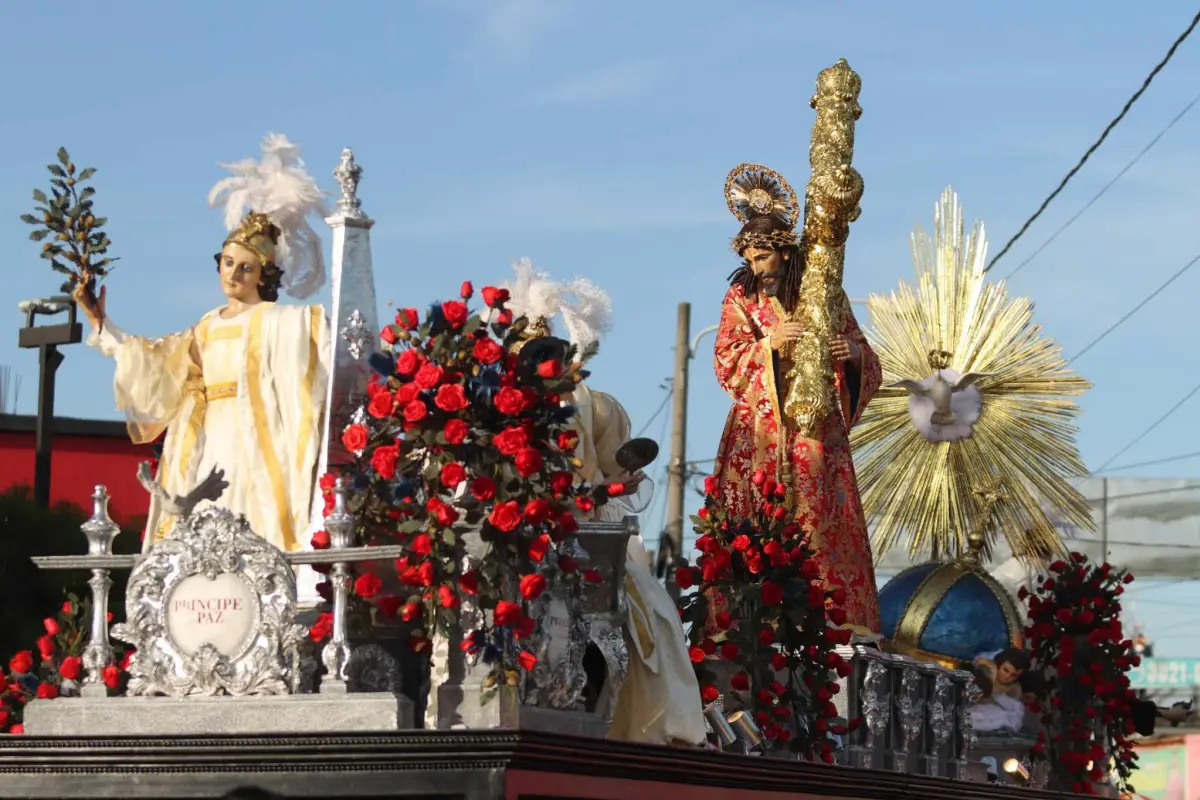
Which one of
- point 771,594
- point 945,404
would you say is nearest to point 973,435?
point 945,404

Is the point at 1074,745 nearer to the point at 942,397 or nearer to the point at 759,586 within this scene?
the point at 942,397

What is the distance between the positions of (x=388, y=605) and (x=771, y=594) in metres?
3.62

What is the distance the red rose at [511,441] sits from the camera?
639cm

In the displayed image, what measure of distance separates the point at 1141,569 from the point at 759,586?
27290 mm

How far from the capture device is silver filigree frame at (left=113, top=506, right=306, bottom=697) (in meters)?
6.22

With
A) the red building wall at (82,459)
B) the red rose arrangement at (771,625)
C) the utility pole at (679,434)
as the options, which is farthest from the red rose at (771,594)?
the utility pole at (679,434)

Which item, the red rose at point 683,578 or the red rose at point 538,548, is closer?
the red rose at point 538,548

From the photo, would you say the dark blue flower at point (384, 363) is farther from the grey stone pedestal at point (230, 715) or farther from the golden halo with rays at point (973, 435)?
the golden halo with rays at point (973, 435)

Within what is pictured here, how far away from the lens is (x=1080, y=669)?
1268 cm

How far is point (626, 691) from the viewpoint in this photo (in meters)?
7.57

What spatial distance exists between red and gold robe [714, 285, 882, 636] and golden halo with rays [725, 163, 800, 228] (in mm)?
450

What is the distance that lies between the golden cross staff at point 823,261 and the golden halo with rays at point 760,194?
0.10 m

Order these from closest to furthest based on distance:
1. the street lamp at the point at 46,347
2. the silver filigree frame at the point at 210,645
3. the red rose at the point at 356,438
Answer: the silver filigree frame at the point at 210,645 → the red rose at the point at 356,438 → the street lamp at the point at 46,347

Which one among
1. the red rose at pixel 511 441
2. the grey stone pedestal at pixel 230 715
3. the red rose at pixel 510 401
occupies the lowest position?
the grey stone pedestal at pixel 230 715
